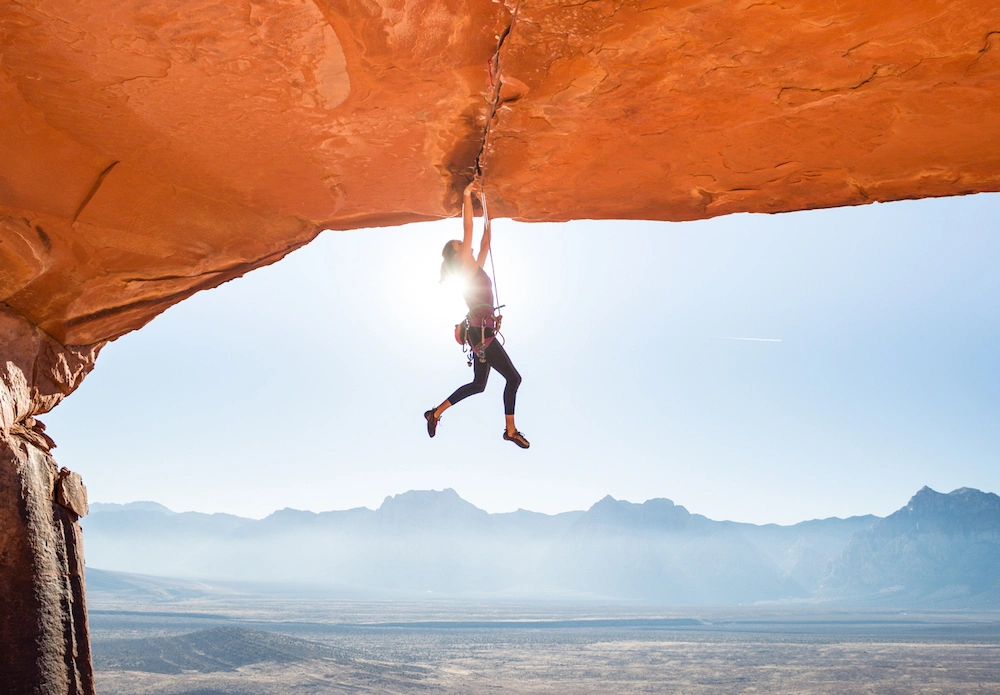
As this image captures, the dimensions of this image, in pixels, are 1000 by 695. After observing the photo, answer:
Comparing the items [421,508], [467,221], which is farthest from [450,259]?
[421,508]

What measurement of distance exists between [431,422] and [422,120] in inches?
85.7

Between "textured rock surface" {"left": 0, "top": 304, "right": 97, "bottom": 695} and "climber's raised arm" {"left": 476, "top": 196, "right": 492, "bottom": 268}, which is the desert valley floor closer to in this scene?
"textured rock surface" {"left": 0, "top": 304, "right": 97, "bottom": 695}

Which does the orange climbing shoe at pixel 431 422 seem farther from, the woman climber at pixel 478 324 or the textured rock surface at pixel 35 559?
the textured rock surface at pixel 35 559

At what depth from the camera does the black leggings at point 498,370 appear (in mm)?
5555

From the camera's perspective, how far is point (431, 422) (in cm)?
566

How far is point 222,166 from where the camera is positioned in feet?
16.0

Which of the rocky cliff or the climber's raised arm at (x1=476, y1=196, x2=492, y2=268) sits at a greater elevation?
the climber's raised arm at (x1=476, y1=196, x2=492, y2=268)

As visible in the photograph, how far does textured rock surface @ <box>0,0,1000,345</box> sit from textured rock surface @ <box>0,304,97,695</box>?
865 mm

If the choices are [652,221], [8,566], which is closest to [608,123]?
[652,221]

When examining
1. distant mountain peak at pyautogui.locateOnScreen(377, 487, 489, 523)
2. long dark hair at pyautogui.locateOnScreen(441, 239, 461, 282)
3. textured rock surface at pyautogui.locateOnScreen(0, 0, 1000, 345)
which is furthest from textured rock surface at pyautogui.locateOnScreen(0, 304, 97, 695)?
distant mountain peak at pyautogui.locateOnScreen(377, 487, 489, 523)

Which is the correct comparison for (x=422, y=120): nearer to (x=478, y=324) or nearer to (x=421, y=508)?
(x=478, y=324)

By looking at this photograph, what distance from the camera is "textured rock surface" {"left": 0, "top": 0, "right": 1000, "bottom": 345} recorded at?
3.68 m

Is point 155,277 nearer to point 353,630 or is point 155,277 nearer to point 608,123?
point 608,123

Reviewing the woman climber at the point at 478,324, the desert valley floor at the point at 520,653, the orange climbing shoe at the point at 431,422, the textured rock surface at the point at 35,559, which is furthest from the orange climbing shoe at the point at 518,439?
the desert valley floor at the point at 520,653
